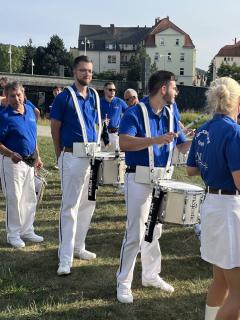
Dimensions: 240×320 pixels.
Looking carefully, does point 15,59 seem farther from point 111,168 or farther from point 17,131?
point 111,168

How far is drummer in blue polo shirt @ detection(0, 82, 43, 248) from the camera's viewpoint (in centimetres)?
595

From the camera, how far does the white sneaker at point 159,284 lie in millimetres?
4844

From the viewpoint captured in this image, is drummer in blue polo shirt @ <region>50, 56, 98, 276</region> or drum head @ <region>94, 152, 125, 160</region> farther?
drum head @ <region>94, 152, 125, 160</region>

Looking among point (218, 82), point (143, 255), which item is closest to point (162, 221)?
point (143, 255)

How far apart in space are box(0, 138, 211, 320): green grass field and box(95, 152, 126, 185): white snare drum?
3.07 feet

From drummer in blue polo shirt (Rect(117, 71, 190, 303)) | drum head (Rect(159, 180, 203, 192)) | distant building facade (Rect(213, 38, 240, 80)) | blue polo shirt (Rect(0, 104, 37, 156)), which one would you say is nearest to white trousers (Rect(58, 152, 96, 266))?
drummer in blue polo shirt (Rect(117, 71, 190, 303))

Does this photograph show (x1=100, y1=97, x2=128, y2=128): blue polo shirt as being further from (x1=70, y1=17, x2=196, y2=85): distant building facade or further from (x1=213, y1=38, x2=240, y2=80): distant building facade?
(x1=213, y1=38, x2=240, y2=80): distant building facade

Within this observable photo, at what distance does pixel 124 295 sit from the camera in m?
4.59

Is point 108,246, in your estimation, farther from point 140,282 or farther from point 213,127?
point 213,127

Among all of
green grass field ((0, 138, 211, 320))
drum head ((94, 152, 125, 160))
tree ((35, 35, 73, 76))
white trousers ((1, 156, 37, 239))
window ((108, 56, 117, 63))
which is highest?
window ((108, 56, 117, 63))

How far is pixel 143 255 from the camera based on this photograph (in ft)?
16.3

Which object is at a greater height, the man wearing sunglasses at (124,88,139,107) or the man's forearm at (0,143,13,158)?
the man wearing sunglasses at (124,88,139,107)

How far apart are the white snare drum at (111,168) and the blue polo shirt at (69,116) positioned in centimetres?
31

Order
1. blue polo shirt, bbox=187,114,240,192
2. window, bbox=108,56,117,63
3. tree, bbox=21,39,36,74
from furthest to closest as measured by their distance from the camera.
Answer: window, bbox=108,56,117,63 < tree, bbox=21,39,36,74 < blue polo shirt, bbox=187,114,240,192
